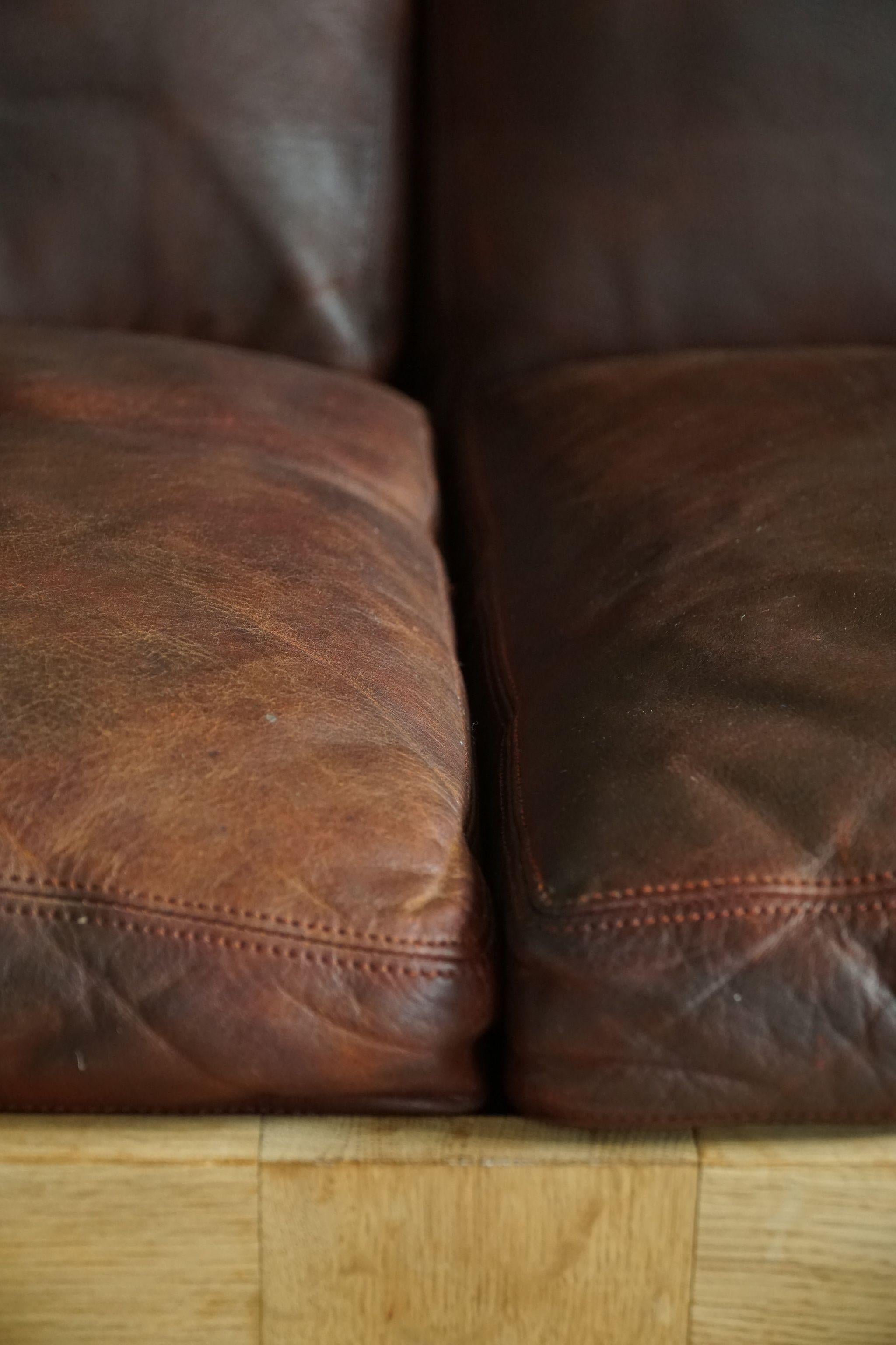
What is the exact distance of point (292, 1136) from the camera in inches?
23.6

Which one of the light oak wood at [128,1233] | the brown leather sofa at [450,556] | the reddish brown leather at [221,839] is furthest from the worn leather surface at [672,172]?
the light oak wood at [128,1233]

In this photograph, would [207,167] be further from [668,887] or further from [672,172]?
[668,887]

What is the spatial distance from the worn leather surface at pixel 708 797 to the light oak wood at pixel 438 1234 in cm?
3

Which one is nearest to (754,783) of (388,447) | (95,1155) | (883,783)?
(883,783)

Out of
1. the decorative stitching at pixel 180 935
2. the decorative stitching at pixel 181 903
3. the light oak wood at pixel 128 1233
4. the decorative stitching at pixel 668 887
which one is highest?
the decorative stitching at pixel 668 887

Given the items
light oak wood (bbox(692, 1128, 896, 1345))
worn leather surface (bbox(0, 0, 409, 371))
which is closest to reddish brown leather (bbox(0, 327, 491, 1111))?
Answer: light oak wood (bbox(692, 1128, 896, 1345))

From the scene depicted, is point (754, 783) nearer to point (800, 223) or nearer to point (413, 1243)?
point (413, 1243)

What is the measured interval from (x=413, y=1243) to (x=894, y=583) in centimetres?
42

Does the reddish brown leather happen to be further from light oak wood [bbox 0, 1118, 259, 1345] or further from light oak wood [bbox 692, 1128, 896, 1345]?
light oak wood [bbox 692, 1128, 896, 1345]

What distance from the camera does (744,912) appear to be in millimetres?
561

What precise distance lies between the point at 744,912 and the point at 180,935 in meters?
0.23

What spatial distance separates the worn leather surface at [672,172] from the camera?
1190 mm

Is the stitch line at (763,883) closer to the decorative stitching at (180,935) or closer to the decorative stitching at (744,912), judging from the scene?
the decorative stitching at (744,912)

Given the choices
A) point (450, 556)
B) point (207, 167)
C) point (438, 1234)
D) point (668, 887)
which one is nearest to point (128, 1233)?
point (438, 1234)
